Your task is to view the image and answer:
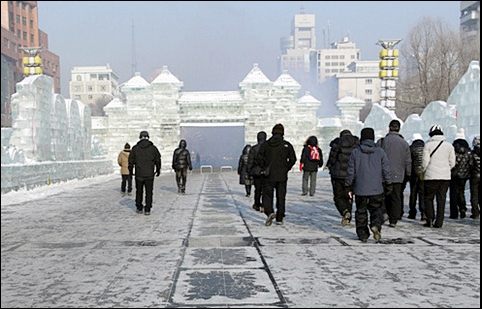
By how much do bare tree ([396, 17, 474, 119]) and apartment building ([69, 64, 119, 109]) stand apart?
3007 inches

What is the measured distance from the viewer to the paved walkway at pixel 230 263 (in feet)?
12.7

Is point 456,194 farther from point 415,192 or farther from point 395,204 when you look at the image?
point 395,204

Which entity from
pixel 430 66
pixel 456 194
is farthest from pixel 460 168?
pixel 430 66

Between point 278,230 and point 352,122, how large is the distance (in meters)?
30.0

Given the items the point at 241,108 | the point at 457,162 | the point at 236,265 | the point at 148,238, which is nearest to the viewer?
the point at 236,265

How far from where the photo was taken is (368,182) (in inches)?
249

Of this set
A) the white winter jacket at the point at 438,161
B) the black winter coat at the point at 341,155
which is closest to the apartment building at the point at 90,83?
the black winter coat at the point at 341,155

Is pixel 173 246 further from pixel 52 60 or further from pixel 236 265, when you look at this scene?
pixel 52 60

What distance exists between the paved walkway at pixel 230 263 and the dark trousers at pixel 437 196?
0.74 feet

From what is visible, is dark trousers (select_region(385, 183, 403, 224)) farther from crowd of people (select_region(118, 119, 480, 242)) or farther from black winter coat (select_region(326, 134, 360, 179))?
black winter coat (select_region(326, 134, 360, 179))

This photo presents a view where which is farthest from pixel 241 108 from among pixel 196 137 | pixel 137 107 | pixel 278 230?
pixel 196 137

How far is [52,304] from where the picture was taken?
146 inches

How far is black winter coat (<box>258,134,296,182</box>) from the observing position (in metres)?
7.76

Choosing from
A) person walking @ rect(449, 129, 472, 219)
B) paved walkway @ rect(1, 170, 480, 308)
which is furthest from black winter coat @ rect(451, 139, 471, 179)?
paved walkway @ rect(1, 170, 480, 308)
